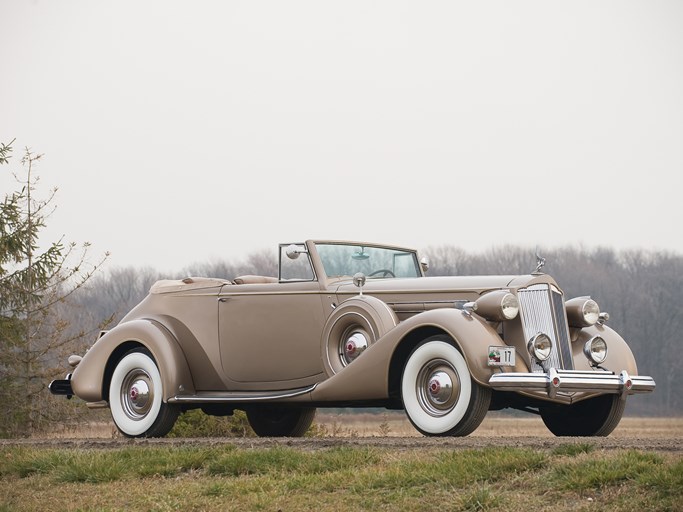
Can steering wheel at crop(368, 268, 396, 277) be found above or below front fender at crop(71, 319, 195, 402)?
above

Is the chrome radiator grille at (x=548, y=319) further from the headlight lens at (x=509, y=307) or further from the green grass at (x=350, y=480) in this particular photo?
the green grass at (x=350, y=480)

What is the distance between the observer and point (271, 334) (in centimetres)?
1088

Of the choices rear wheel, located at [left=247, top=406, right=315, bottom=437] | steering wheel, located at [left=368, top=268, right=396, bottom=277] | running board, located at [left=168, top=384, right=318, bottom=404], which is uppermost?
steering wheel, located at [left=368, top=268, right=396, bottom=277]

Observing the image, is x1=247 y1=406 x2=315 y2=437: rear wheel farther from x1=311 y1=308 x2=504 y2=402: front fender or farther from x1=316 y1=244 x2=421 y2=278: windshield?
x1=311 y1=308 x2=504 y2=402: front fender

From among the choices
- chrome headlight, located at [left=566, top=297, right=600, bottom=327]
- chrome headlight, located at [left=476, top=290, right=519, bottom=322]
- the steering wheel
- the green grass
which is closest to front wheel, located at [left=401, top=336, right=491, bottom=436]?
chrome headlight, located at [left=476, top=290, right=519, bottom=322]

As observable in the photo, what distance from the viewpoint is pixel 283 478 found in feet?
23.7

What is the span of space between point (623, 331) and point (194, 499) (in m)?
51.7

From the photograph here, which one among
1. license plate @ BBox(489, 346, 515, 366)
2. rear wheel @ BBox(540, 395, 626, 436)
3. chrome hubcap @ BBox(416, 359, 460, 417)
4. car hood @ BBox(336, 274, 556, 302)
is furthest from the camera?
rear wheel @ BBox(540, 395, 626, 436)

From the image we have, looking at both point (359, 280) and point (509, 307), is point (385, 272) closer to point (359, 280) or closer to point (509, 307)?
point (359, 280)

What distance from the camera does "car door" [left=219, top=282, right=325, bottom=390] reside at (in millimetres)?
10594

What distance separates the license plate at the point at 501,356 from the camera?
8.70 meters

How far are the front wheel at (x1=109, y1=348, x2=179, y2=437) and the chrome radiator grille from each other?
4131 mm

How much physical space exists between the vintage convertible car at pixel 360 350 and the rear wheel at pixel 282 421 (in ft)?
0.06

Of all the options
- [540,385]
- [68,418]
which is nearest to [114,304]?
[68,418]
